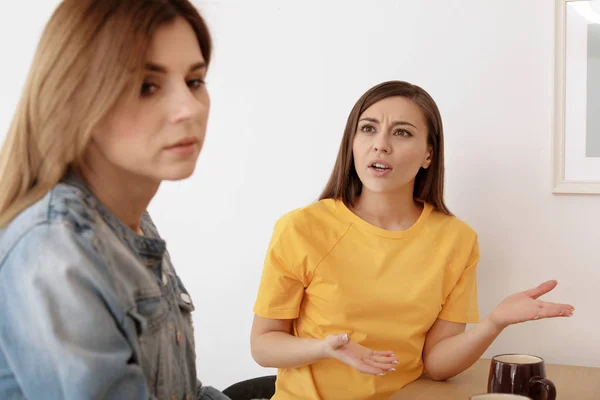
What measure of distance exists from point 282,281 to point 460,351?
425mm

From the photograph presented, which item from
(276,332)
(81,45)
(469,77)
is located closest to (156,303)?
(81,45)

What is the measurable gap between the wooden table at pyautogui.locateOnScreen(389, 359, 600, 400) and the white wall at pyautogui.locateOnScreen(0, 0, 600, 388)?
0.15 meters

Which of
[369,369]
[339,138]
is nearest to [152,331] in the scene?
[369,369]

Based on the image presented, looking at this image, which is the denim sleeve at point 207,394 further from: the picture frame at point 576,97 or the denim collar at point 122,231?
the picture frame at point 576,97

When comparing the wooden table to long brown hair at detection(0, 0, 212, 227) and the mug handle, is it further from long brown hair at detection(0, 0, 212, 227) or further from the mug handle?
long brown hair at detection(0, 0, 212, 227)

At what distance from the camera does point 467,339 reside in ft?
5.25

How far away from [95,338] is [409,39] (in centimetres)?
138

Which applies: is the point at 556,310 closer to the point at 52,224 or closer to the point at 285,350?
the point at 285,350

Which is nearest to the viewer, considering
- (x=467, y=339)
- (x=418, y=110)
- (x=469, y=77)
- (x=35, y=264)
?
(x=35, y=264)

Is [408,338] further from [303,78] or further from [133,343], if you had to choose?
[133,343]

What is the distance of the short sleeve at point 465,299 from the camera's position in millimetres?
1684

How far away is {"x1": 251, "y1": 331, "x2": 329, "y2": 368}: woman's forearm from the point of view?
61.1 inches

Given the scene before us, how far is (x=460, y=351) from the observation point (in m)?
1.59

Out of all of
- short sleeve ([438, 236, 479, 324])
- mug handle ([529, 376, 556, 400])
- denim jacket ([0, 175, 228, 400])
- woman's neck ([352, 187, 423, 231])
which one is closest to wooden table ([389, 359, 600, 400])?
short sleeve ([438, 236, 479, 324])
